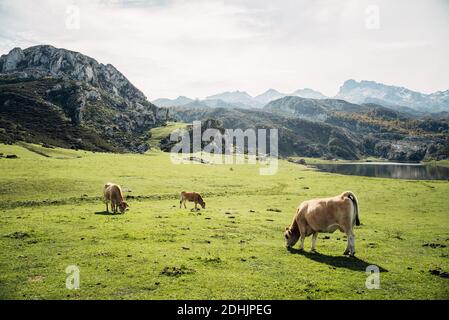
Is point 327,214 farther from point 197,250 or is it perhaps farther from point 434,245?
point 434,245

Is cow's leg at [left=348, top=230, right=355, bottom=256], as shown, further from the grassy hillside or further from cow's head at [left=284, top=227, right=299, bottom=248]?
cow's head at [left=284, top=227, right=299, bottom=248]

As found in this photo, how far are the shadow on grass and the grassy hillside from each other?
7cm

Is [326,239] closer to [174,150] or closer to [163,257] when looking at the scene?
[163,257]

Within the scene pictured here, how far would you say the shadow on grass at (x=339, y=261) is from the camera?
60.7ft

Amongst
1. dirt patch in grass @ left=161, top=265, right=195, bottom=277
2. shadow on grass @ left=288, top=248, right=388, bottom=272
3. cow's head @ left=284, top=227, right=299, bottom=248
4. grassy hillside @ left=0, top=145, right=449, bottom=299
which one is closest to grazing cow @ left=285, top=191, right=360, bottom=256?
cow's head @ left=284, top=227, right=299, bottom=248

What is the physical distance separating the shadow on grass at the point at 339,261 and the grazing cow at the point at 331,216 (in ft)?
2.11

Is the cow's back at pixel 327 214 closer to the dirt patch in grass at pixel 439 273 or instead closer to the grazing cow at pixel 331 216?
the grazing cow at pixel 331 216

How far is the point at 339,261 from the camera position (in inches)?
770

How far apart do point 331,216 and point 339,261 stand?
263 cm

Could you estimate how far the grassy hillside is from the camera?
15297mm

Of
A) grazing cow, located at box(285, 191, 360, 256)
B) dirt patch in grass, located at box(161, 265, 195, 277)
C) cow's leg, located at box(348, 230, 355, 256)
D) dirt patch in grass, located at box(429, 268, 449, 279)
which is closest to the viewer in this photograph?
dirt patch in grass, located at box(161, 265, 195, 277)

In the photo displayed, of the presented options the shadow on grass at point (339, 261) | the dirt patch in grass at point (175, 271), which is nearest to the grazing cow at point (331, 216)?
the shadow on grass at point (339, 261)

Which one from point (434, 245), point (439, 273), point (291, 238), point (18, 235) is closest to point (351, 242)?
point (291, 238)
